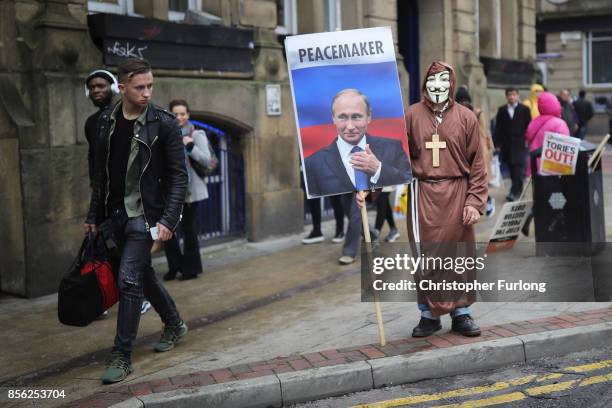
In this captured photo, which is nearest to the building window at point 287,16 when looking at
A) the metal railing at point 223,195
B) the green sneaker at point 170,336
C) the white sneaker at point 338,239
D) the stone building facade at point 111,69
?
the stone building facade at point 111,69

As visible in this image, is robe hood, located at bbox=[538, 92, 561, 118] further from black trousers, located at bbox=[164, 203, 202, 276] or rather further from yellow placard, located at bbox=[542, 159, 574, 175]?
black trousers, located at bbox=[164, 203, 202, 276]

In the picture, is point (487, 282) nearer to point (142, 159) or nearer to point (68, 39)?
point (142, 159)

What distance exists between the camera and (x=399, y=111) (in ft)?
19.7

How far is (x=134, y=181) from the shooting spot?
5754mm

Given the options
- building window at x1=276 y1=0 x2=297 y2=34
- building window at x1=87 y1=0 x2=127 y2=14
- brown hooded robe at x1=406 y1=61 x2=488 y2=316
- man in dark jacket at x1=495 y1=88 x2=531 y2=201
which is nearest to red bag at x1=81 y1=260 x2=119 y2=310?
brown hooded robe at x1=406 y1=61 x2=488 y2=316

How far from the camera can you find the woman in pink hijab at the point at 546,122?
378 inches

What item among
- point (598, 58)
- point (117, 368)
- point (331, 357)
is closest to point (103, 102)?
point (117, 368)

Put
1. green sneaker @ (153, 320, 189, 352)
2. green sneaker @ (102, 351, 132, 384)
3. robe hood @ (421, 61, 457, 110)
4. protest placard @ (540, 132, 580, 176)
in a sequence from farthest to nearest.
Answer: protest placard @ (540, 132, 580, 176), green sneaker @ (153, 320, 189, 352), robe hood @ (421, 61, 457, 110), green sneaker @ (102, 351, 132, 384)

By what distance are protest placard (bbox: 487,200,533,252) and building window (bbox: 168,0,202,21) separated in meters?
4.49

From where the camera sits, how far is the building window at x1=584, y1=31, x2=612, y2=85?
116 ft

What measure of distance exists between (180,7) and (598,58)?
91.7 ft

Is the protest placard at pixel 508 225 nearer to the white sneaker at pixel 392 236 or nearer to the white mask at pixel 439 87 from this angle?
the white sneaker at pixel 392 236

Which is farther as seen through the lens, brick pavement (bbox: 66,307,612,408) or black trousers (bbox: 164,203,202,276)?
black trousers (bbox: 164,203,202,276)

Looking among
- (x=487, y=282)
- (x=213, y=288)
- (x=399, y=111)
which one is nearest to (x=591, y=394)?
(x=399, y=111)
